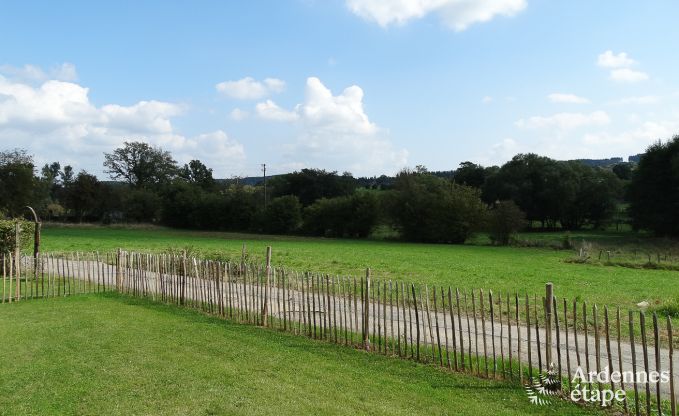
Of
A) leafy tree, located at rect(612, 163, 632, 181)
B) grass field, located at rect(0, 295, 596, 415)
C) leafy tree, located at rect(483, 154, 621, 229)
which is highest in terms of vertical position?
leafy tree, located at rect(612, 163, 632, 181)

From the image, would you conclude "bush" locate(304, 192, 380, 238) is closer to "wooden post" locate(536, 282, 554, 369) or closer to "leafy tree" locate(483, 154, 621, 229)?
"leafy tree" locate(483, 154, 621, 229)

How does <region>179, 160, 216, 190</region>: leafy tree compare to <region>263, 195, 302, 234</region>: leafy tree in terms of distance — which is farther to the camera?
<region>179, 160, 216, 190</region>: leafy tree

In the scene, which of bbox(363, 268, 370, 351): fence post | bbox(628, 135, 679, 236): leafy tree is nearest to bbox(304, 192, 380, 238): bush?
bbox(628, 135, 679, 236): leafy tree

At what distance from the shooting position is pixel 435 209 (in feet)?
201

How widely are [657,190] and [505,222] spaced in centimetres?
1787

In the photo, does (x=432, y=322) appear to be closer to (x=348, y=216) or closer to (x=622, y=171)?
(x=348, y=216)

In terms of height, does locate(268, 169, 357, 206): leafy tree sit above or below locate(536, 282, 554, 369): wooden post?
above

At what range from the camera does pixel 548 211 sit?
77.1 m

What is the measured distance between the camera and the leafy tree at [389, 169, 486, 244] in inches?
2338

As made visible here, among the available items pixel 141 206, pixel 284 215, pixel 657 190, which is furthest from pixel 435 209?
pixel 141 206

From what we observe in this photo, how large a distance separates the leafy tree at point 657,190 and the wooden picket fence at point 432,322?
161 feet

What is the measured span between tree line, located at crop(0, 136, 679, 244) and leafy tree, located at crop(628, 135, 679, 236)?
0.11 metres

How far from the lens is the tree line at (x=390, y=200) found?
57.2m

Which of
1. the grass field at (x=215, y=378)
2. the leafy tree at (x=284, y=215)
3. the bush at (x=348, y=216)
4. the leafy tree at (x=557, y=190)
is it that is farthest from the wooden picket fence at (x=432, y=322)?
the leafy tree at (x=557, y=190)
